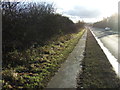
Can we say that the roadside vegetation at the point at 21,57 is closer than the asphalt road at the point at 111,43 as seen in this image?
Yes

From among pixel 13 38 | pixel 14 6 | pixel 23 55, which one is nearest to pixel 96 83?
pixel 23 55

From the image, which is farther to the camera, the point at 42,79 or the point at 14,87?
the point at 42,79

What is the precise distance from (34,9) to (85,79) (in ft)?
36.2

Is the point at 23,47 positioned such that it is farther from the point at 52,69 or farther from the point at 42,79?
the point at 42,79

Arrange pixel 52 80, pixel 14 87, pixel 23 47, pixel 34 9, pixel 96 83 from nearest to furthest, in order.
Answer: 1. pixel 14 87
2. pixel 96 83
3. pixel 52 80
4. pixel 23 47
5. pixel 34 9

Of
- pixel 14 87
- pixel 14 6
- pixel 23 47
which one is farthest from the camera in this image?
pixel 23 47

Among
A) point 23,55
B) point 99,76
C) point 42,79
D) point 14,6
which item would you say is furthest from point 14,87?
point 14,6

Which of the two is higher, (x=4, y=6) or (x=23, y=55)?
(x=4, y=6)

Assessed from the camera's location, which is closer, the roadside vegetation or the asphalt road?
the roadside vegetation

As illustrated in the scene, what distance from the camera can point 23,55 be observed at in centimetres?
868

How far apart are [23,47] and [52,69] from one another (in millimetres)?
3825

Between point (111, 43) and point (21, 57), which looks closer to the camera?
point (21, 57)

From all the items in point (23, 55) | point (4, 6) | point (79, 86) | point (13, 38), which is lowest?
point (79, 86)

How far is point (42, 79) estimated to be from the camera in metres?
5.80
